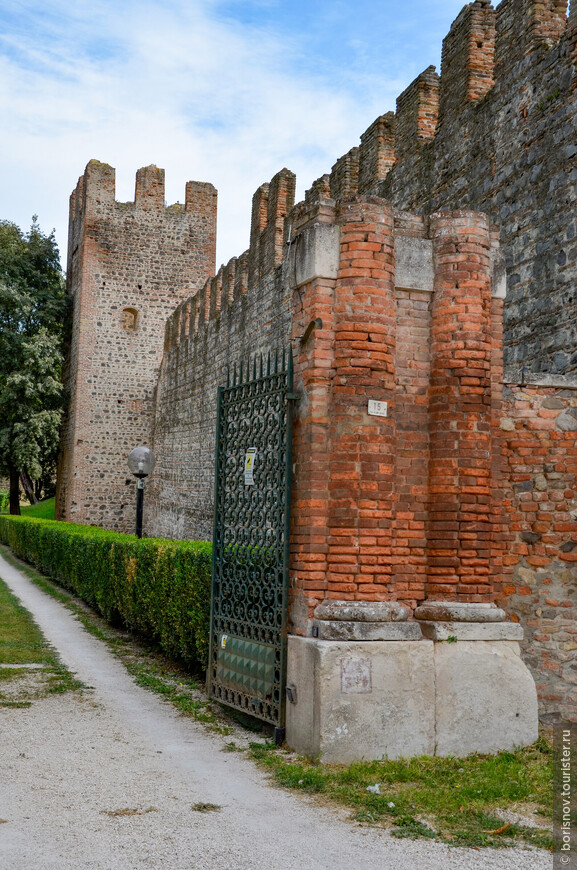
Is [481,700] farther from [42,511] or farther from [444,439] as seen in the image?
[42,511]

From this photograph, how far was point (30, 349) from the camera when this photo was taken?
25.6 meters

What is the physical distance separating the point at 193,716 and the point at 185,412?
52.9 ft

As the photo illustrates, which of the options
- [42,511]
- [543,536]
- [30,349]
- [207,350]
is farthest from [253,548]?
[42,511]

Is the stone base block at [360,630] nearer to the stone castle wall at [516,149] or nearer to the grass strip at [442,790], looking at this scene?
the grass strip at [442,790]

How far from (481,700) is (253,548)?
1841 mm

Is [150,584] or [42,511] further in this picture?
[42,511]

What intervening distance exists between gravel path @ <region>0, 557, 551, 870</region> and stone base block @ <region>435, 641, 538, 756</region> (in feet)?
4.05

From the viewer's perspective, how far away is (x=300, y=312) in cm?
579

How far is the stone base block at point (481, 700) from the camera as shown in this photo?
5.21m

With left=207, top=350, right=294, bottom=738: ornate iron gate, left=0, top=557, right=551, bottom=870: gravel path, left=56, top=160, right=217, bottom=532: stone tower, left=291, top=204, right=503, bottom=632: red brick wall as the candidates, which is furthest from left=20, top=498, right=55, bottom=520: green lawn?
left=291, top=204, right=503, bottom=632: red brick wall

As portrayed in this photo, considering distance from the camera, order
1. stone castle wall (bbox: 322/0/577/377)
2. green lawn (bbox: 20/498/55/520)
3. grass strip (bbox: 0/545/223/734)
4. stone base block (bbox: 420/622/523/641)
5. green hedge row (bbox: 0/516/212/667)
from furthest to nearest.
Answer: green lawn (bbox: 20/498/55/520)
stone castle wall (bbox: 322/0/577/377)
green hedge row (bbox: 0/516/212/667)
grass strip (bbox: 0/545/223/734)
stone base block (bbox: 420/622/523/641)

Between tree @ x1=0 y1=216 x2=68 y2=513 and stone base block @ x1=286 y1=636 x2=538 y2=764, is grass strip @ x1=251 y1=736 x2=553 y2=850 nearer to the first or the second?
stone base block @ x1=286 y1=636 x2=538 y2=764

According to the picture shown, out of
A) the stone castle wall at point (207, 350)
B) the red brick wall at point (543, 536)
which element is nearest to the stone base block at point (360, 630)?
the red brick wall at point (543, 536)

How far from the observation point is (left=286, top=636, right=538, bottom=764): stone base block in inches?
197
